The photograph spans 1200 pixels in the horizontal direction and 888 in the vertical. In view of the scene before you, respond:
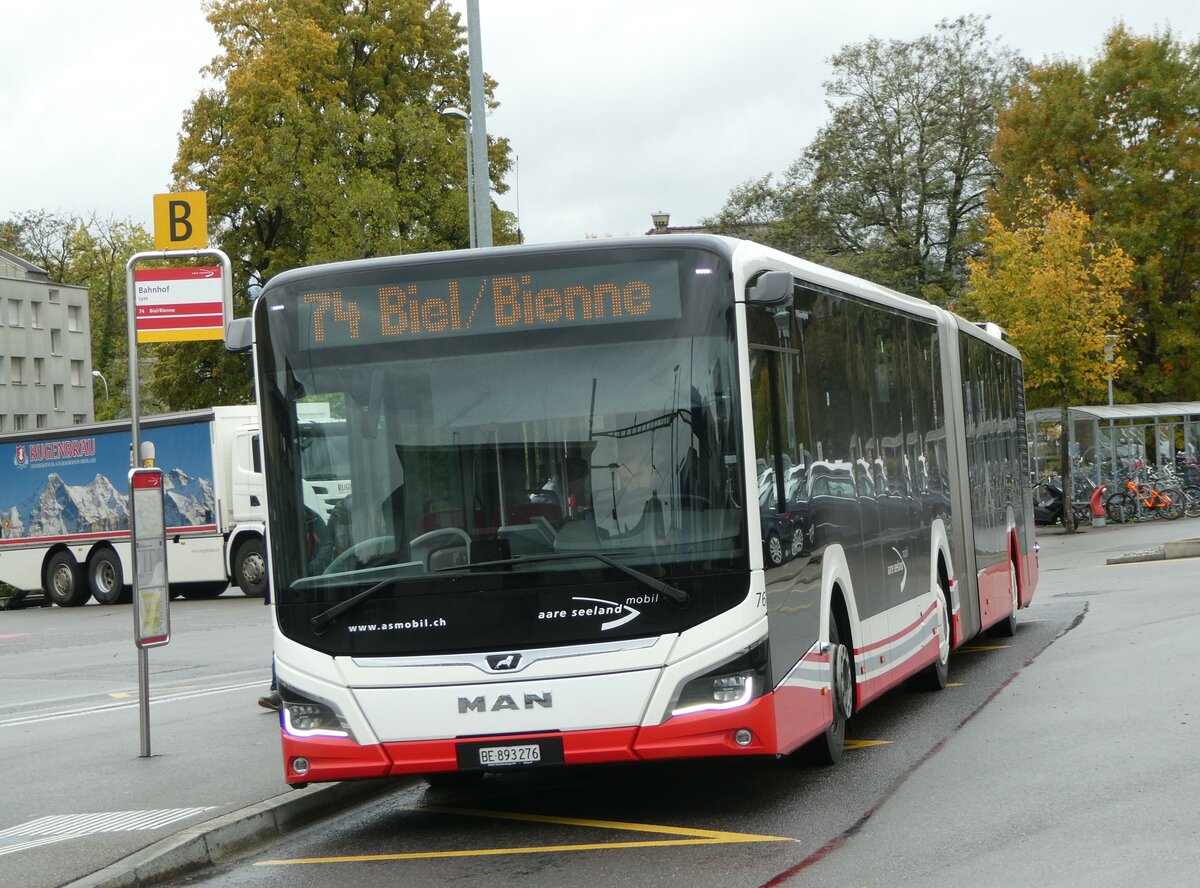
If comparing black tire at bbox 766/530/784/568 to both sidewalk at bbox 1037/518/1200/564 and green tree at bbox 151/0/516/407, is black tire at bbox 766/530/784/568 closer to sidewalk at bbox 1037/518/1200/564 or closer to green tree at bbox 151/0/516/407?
sidewalk at bbox 1037/518/1200/564

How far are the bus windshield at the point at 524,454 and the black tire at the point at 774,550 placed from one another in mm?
231

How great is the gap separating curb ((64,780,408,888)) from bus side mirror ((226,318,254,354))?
231 centimetres

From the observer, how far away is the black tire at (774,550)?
311 inches

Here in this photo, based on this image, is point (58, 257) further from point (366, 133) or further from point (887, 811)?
point (887, 811)

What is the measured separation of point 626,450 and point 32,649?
1755 centimetres

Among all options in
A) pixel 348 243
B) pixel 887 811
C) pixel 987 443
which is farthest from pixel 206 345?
pixel 887 811

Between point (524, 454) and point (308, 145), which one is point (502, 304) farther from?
point (308, 145)

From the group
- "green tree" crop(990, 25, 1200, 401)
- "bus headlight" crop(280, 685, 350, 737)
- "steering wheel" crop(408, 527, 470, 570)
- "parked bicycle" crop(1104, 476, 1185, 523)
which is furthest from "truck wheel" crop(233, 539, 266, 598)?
"green tree" crop(990, 25, 1200, 401)

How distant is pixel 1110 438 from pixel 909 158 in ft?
54.2

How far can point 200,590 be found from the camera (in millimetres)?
33375

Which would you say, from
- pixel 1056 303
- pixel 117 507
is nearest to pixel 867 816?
pixel 117 507

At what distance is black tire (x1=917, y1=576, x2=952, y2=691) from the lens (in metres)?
12.6

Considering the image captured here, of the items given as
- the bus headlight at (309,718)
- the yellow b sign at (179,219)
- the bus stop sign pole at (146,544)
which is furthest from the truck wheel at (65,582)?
the bus headlight at (309,718)

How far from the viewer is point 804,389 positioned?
9.03 meters
